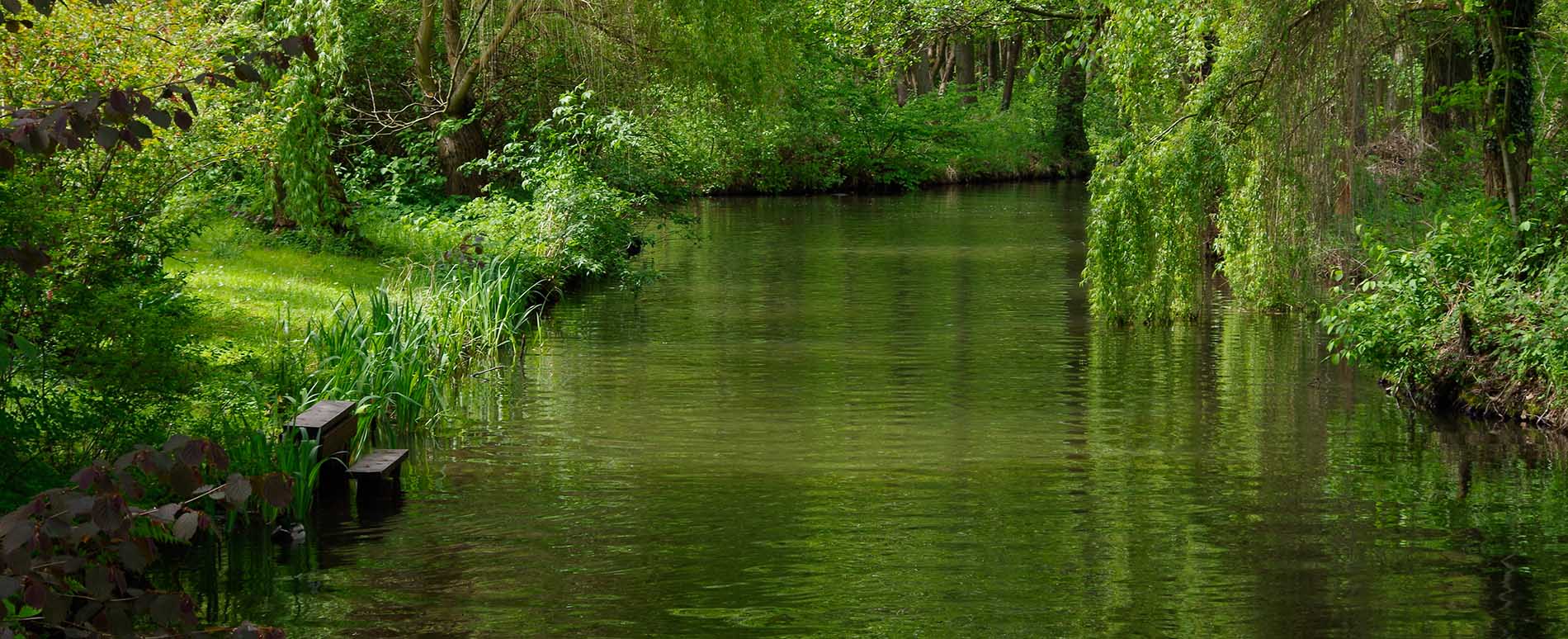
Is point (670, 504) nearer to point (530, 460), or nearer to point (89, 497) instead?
point (530, 460)

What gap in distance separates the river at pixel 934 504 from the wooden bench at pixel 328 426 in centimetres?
46

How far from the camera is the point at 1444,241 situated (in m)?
13.3

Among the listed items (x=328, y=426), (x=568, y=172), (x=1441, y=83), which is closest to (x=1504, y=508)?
(x=328, y=426)

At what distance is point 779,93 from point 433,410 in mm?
13296

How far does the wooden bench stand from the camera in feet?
31.9

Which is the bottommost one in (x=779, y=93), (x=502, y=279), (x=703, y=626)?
(x=703, y=626)

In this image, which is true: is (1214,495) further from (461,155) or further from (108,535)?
(461,155)

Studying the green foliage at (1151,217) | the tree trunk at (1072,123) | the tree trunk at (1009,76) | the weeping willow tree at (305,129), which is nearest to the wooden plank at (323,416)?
the weeping willow tree at (305,129)

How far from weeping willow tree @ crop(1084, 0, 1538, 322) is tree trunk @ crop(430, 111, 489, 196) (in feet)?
36.8

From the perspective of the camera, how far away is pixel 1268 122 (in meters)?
14.8

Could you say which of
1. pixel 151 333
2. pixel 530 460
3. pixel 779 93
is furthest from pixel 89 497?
pixel 779 93

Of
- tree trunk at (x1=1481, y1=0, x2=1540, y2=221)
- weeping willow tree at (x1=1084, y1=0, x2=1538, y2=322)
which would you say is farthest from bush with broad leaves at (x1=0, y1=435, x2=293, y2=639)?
tree trunk at (x1=1481, y1=0, x2=1540, y2=221)

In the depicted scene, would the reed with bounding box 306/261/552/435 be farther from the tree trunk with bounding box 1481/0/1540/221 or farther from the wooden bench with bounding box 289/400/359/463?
the tree trunk with bounding box 1481/0/1540/221

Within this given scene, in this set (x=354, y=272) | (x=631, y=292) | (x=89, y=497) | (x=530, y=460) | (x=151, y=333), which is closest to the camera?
(x=89, y=497)
